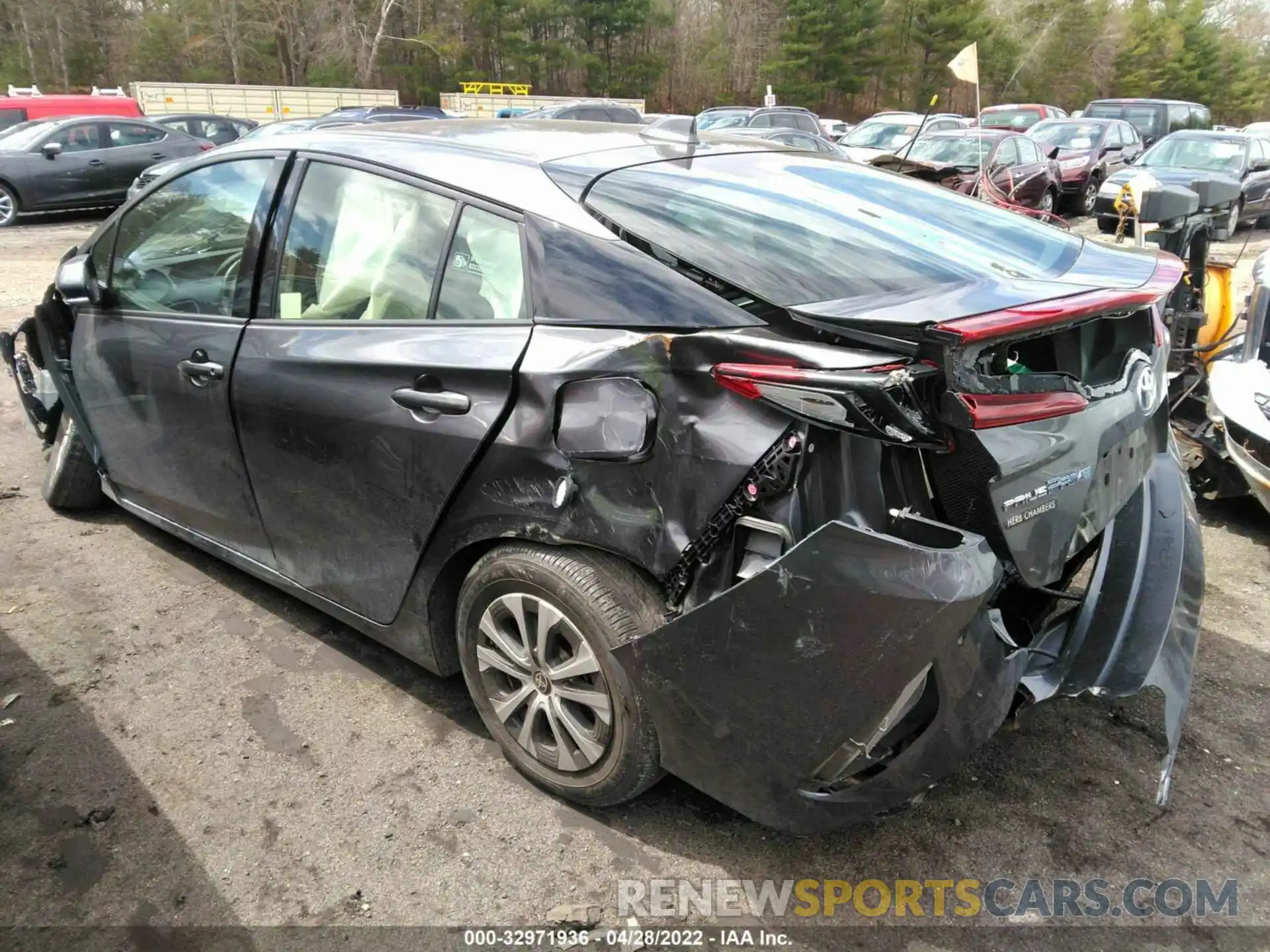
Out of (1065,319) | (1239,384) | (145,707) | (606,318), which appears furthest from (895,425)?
(1239,384)

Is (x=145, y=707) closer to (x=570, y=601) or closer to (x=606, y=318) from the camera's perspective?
(x=570, y=601)

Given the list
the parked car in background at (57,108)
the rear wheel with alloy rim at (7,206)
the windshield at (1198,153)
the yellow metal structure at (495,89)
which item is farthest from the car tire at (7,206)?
the yellow metal structure at (495,89)

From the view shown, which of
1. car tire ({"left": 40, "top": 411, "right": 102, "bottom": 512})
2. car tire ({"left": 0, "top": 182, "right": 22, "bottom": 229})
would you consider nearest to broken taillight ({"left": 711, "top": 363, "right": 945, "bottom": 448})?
car tire ({"left": 40, "top": 411, "right": 102, "bottom": 512})

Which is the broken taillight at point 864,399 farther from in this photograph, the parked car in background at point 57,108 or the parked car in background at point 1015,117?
the parked car in background at point 1015,117

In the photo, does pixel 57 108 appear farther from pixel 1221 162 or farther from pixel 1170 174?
pixel 1221 162

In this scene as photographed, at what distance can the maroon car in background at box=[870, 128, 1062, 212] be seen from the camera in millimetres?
12242

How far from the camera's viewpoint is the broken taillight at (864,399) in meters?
1.74

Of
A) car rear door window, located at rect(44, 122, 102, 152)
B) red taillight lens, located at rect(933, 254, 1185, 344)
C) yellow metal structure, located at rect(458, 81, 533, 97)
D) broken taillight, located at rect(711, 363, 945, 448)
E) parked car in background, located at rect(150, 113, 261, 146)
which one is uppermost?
yellow metal structure, located at rect(458, 81, 533, 97)

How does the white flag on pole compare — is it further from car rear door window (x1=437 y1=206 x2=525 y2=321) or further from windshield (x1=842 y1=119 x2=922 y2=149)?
windshield (x1=842 y1=119 x2=922 y2=149)

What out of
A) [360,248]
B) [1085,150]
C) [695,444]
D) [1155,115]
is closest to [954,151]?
[1085,150]

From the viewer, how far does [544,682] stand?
236 cm

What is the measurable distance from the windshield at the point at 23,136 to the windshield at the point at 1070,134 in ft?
55.3

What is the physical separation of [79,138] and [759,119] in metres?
Result: 12.0

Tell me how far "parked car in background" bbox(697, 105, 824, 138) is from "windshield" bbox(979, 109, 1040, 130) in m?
4.62
